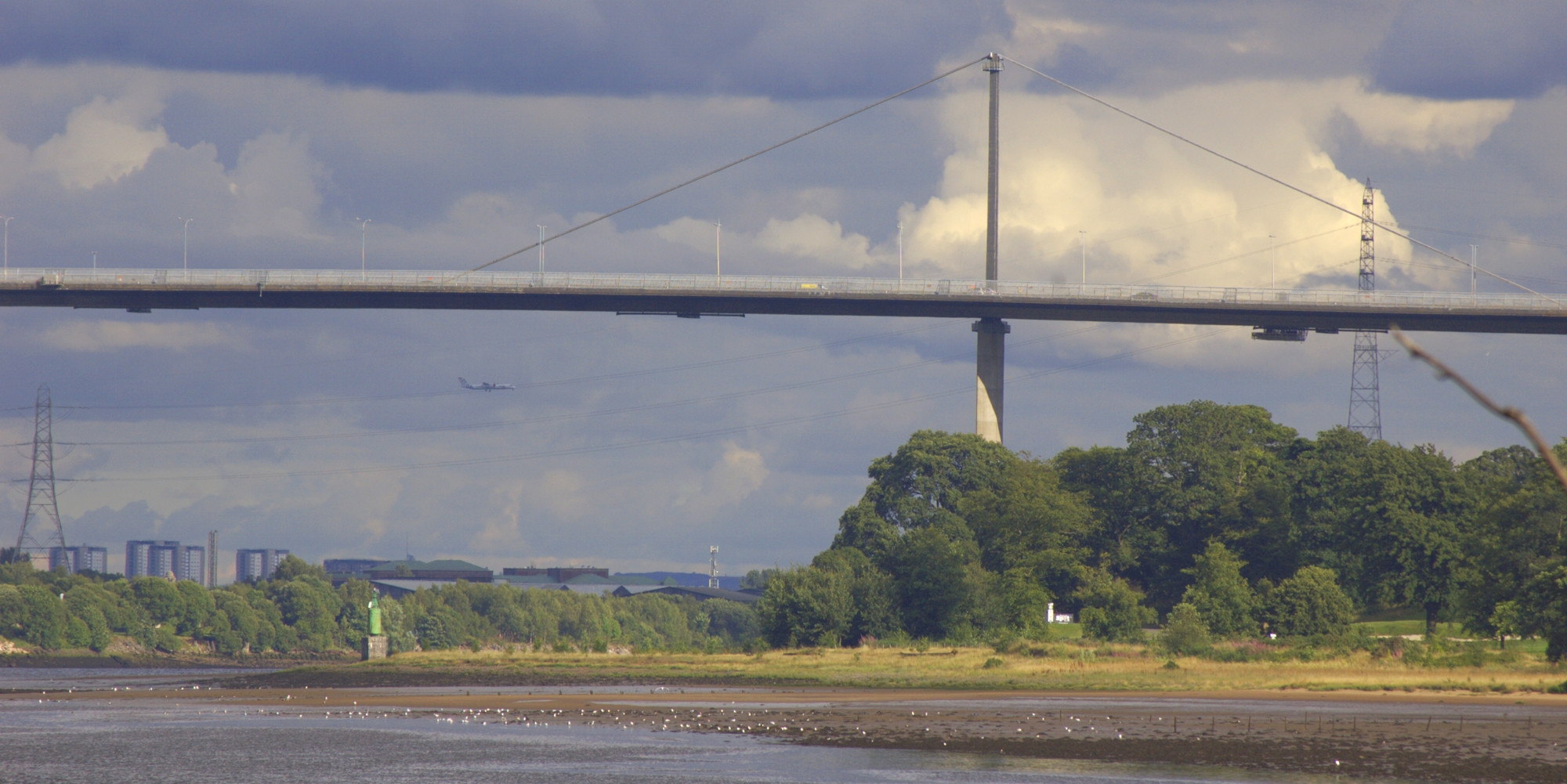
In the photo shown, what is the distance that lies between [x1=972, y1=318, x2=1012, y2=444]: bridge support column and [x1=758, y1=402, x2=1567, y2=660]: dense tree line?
4.22m

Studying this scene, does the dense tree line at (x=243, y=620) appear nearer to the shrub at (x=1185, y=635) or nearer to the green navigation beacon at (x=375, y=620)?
the green navigation beacon at (x=375, y=620)

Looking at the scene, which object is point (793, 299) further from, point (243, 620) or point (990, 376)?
point (243, 620)

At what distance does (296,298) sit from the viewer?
112 meters

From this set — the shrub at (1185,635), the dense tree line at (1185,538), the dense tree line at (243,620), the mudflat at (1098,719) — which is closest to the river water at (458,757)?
the mudflat at (1098,719)

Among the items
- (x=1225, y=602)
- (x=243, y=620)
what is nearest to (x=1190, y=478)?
(x=1225, y=602)

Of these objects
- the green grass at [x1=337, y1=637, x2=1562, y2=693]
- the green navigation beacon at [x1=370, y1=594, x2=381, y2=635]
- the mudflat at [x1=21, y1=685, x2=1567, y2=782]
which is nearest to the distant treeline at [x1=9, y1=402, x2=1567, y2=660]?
the green grass at [x1=337, y1=637, x2=1562, y2=693]

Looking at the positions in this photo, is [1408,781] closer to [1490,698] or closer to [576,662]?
[1490,698]

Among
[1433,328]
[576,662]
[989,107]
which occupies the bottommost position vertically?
[576,662]

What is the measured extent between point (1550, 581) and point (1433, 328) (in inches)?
2299

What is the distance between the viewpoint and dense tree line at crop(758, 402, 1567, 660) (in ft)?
247

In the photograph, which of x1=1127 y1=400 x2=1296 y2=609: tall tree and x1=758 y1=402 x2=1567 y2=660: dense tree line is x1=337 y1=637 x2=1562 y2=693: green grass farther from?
x1=1127 y1=400 x2=1296 y2=609: tall tree

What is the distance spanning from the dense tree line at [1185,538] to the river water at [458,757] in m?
38.3

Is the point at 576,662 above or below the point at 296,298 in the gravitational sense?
below

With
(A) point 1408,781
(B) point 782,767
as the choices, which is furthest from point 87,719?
(A) point 1408,781
